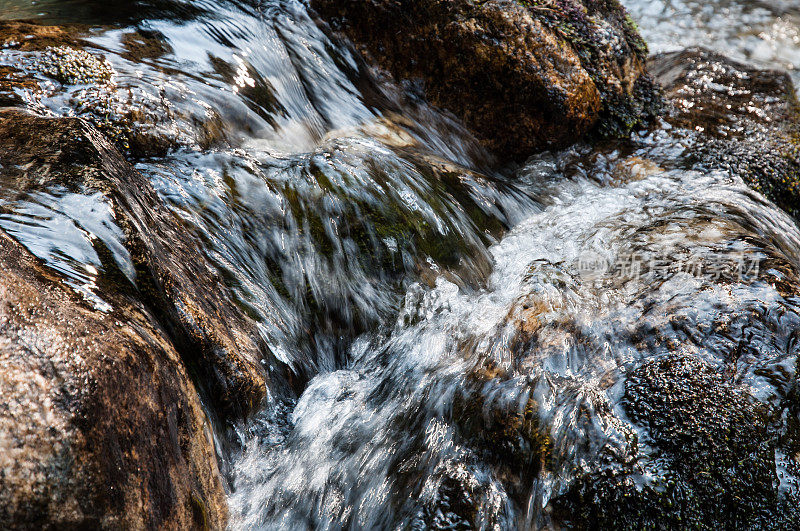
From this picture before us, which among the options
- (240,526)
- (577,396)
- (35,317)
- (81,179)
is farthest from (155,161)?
(577,396)

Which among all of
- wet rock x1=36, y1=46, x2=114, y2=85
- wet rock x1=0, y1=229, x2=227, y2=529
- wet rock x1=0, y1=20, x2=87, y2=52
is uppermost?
wet rock x1=0, y1=20, x2=87, y2=52

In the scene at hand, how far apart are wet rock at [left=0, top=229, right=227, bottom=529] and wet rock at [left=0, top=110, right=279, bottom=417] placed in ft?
0.73

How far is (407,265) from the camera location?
13.4 feet

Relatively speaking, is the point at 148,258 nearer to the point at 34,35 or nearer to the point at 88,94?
the point at 88,94

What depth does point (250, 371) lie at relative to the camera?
2.85 metres

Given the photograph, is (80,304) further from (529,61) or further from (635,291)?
(529,61)

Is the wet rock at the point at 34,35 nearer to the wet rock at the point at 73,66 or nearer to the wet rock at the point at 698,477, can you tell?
the wet rock at the point at 73,66

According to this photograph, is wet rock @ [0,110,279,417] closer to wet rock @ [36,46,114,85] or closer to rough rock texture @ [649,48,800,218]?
wet rock @ [36,46,114,85]

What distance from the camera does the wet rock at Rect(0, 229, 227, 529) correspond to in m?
1.52

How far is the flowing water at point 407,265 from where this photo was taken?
249cm

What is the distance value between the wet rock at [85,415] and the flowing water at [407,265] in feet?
1.00

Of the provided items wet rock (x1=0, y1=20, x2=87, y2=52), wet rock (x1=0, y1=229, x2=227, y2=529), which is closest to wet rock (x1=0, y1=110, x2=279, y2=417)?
wet rock (x1=0, y1=229, x2=227, y2=529)

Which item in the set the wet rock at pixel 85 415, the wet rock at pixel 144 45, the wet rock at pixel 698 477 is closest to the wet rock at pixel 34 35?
the wet rock at pixel 144 45

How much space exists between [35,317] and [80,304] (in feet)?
0.78
